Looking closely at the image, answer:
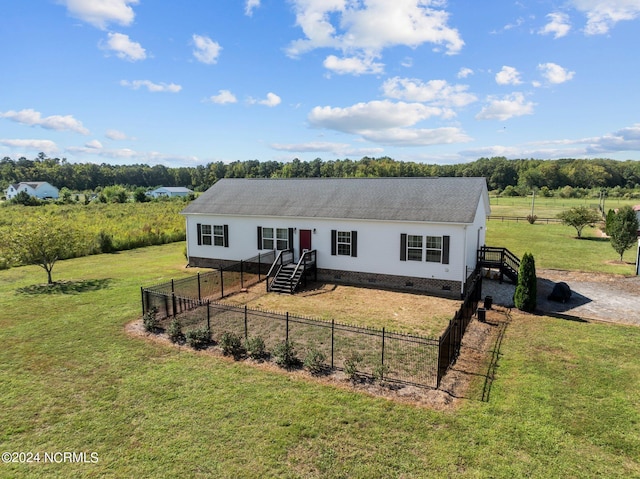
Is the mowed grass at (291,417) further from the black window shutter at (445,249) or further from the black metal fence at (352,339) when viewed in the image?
the black window shutter at (445,249)

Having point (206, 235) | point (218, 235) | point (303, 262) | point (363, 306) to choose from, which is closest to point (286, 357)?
point (363, 306)

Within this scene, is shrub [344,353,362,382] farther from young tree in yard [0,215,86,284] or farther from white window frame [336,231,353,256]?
young tree in yard [0,215,86,284]

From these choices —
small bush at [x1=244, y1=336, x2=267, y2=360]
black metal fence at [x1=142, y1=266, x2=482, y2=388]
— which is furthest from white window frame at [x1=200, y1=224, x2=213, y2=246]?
small bush at [x1=244, y1=336, x2=267, y2=360]

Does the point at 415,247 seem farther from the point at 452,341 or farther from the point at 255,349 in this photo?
the point at 255,349

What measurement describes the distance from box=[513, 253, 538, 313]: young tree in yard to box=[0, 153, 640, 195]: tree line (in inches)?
3613

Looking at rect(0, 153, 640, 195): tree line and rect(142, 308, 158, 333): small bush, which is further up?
rect(0, 153, 640, 195): tree line

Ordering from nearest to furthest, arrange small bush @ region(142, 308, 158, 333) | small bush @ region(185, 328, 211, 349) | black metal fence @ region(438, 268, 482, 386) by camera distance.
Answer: black metal fence @ region(438, 268, 482, 386)
small bush @ region(185, 328, 211, 349)
small bush @ region(142, 308, 158, 333)

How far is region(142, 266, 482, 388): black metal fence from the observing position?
372 inches

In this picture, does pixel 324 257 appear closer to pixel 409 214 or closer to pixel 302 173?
pixel 409 214

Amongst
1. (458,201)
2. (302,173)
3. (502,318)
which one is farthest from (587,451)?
(302,173)

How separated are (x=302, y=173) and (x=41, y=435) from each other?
12277cm

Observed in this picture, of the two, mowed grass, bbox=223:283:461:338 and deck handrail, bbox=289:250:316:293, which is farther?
deck handrail, bbox=289:250:316:293

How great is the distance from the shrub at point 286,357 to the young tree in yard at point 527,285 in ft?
31.1

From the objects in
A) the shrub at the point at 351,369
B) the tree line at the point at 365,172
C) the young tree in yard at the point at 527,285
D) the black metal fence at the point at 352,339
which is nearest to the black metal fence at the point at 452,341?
the black metal fence at the point at 352,339
